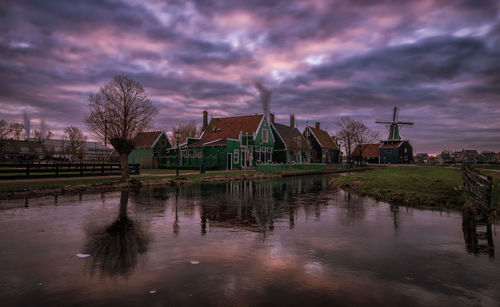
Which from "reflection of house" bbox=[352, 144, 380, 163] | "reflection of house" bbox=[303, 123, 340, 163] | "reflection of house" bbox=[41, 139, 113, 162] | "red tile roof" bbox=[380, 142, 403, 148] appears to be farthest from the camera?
"reflection of house" bbox=[352, 144, 380, 163]

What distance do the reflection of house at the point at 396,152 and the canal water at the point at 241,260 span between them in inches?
3332

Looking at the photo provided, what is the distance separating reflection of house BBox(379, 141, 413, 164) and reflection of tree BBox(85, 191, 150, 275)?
91.1 m

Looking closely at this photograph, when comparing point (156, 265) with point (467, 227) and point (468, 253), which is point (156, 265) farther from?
point (467, 227)

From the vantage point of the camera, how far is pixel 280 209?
42.1ft

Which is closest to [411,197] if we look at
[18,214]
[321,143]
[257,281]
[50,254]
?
[257,281]

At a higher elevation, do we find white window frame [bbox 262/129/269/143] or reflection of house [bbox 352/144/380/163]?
white window frame [bbox 262/129/269/143]

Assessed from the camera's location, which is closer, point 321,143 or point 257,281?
point 257,281

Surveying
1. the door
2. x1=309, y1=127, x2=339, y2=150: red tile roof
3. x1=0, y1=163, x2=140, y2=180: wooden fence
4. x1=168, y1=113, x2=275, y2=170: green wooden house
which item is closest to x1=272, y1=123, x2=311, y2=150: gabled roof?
x1=168, y1=113, x2=275, y2=170: green wooden house

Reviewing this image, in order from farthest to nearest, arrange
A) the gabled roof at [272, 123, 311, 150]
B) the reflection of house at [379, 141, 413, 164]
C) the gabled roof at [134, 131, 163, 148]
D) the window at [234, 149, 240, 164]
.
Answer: the reflection of house at [379, 141, 413, 164] → the gabled roof at [272, 123, 311, 150] → the gabled roof at [134, 131, 163, 148] → the window at [234, 149, 240, 164]

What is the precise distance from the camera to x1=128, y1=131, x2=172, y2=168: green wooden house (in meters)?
51.6

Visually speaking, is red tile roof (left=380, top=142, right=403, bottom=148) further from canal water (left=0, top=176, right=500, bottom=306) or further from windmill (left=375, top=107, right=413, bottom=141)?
canal water (left=0, top=176, right=500, bottom=306)

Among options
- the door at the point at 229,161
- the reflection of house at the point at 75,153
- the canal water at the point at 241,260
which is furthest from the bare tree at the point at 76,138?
the canal water at the point at 241,260

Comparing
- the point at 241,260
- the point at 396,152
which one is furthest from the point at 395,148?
the point at 241,260

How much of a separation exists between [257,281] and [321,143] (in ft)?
222
